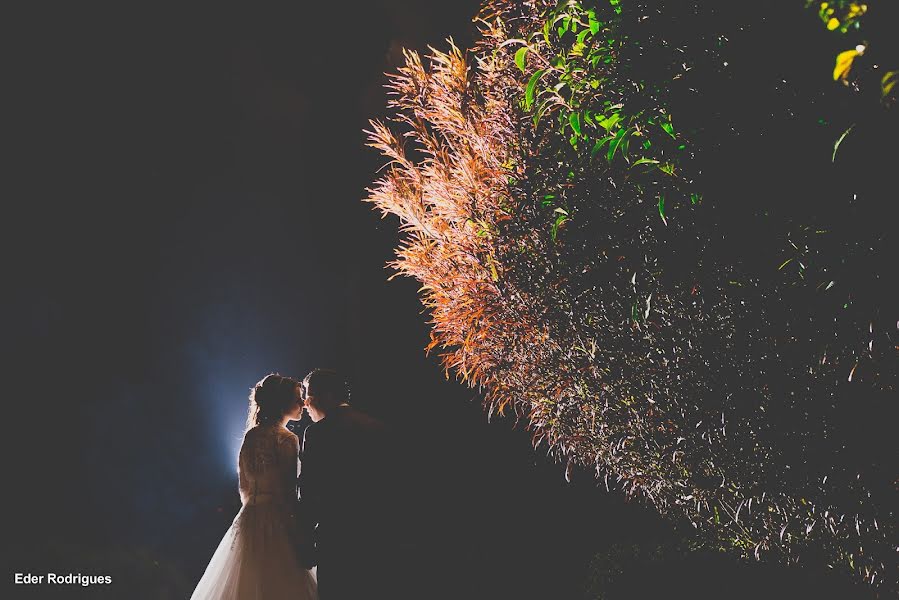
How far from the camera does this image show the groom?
2660 millimetres

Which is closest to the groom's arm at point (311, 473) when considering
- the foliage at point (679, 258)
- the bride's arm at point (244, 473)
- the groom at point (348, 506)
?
the groom at point (348, 506)

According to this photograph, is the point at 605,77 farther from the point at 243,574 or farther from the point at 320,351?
the point at 320,351

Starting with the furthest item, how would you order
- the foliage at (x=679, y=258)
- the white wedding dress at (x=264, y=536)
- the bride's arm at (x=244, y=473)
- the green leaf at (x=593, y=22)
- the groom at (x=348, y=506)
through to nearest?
the bride's arm at (x=244, y=473) < the white wedding dress at (x=264, y=536) < the groom at (x=348, y=506) < the green leaf at (x=593, y=22) < the foliage at (x=679, y=258)

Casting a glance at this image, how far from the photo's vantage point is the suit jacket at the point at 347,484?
266 centimetres

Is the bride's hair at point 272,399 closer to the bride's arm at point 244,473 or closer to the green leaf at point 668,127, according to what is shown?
the bride's arm at point 244,473

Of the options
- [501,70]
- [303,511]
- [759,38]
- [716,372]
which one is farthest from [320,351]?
[759,38]

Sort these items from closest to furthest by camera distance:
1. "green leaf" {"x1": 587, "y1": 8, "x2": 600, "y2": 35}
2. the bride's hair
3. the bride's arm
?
"green leaf" {"x1": 587, "y1": 8, "x2": 600, "y2": 35}, the bride's arm, the bride's hair

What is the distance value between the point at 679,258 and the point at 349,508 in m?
1.67

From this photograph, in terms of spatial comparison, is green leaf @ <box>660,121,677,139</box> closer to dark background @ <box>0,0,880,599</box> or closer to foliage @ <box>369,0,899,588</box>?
foliage @ <box>369,0,899,588</box>

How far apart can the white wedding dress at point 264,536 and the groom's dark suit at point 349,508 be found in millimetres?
322

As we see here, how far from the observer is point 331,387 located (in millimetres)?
2953

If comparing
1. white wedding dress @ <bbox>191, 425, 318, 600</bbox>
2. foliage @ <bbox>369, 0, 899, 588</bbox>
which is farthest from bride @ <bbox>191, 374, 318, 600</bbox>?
foliage @ <bbox>369, 0, 899, 588</bbox>

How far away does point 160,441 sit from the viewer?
596 cm

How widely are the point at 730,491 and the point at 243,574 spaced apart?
7.60 feet
